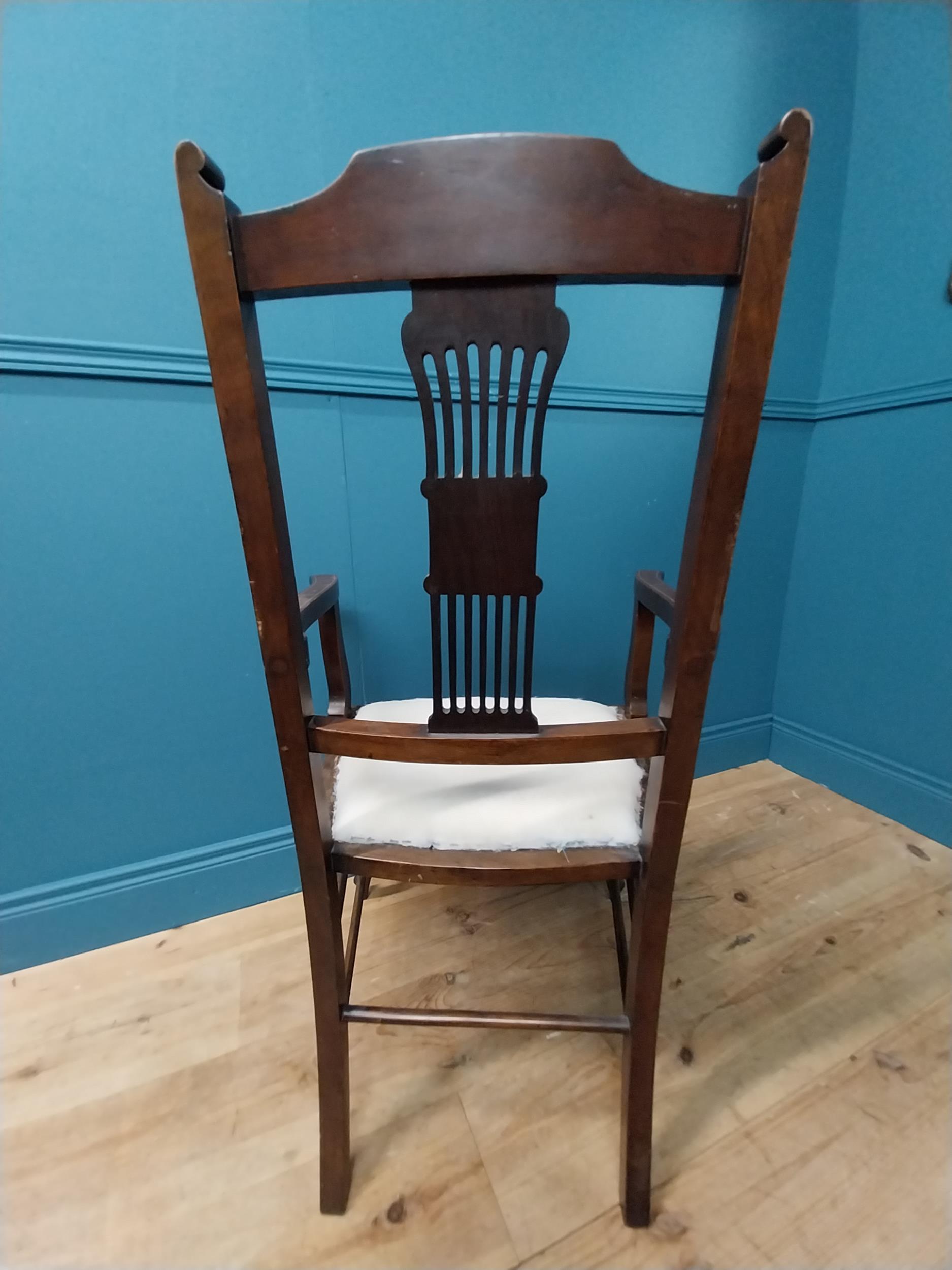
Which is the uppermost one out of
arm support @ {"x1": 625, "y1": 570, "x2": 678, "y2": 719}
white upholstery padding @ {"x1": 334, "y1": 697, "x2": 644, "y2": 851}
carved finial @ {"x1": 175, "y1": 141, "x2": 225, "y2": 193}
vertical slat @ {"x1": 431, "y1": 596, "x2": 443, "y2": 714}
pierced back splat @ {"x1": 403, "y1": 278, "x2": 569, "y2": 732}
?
carved finial @ {"x1": 175, "y1": 141, "x2": 225, "y2": 193}

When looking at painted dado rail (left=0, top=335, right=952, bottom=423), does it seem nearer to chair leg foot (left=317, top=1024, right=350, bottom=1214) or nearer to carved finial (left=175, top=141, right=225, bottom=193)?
carved finial (left=175, top=141, right=225, bottom=193)

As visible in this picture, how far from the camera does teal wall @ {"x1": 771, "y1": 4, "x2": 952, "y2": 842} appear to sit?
4.19 feet

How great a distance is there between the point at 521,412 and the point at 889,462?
1367 millimetres

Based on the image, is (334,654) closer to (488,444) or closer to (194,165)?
(488,444)

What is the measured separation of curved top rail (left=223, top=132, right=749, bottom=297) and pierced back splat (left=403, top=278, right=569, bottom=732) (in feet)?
0.11

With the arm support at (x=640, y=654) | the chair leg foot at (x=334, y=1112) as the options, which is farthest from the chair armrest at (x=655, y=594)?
the chair leg foot at (x=334, y=1112)

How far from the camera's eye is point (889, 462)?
4.64 feet

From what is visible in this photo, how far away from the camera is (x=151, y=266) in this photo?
920 millimetres

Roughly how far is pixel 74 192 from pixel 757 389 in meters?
1.05

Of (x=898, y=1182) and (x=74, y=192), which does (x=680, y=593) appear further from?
(x=74, y=192)

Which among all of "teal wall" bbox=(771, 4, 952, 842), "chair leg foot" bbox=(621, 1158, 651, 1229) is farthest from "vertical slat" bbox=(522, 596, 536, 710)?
"teal wall" bbox=(771, 4, 952, 842)

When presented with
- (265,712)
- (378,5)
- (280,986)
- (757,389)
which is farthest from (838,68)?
(280,986)

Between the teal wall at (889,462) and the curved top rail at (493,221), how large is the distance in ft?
4.19

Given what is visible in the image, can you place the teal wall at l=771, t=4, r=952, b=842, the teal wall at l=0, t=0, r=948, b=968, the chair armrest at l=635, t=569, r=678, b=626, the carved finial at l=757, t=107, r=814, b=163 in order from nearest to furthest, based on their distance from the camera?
the carved finial at l=757, t=107, r=814, b=163
the chair armrest at l=635, t=569, r=678, b=626
the teal wall at l=0, t=0, r=948, b=968
the teal wall at l=771, t=4, r=952, b=842
